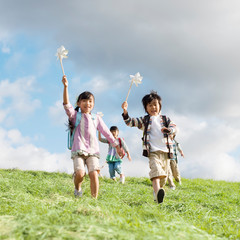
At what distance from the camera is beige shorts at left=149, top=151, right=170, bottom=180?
6.16 m

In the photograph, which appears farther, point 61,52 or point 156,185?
point 61,52

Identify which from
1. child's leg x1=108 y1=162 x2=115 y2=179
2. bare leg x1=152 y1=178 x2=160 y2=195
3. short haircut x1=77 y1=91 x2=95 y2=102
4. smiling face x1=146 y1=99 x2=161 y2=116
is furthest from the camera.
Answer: child's leg x1=108 y1=162 x2=115 y2=179

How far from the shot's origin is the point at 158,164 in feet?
20.7

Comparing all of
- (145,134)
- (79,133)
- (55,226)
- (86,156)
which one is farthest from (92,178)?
(55,226)

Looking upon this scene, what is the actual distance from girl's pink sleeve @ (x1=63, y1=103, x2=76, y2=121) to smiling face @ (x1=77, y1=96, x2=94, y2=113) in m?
0.22

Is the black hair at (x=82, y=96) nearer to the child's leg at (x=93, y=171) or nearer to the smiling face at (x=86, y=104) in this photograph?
the smiling face at (x=86, y=104)

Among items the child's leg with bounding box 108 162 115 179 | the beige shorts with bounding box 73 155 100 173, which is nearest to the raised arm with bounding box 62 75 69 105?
the beige shorts with bounding box 73 155 100 173

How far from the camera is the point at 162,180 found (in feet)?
21.1

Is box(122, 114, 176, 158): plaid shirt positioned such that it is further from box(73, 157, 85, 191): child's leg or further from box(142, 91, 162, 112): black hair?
box(73, 157, 85, 191): child's leg

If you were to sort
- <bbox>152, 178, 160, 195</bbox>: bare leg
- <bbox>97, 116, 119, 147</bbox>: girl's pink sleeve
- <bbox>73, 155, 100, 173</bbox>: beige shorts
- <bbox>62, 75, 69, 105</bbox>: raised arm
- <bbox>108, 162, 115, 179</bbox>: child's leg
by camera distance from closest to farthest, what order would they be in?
<bbox>152, 178, 160, 195</bbox>: bare leg < <bbox>73, 155, 100, 173</bbox>: beige shorts < <bbox>62, 75, 69, 105</bbox>: raised arm < <bbox>97, 116, 119, 147</bbox>: girl's pink sleeve < <bbox>108, 162, 115, 179</bbox>: child's leg

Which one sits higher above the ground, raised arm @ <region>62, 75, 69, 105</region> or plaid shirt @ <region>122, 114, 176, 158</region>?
raised arm @ <region>62, 75, 69, 105</region>

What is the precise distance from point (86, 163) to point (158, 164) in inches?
55.8

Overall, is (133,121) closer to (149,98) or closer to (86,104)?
(149,98)

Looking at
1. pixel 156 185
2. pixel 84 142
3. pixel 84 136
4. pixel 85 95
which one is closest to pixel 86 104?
pixel 85 95
